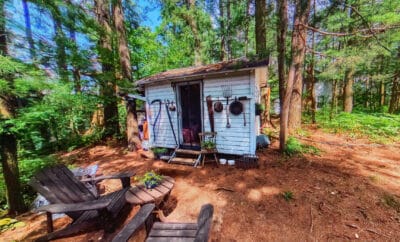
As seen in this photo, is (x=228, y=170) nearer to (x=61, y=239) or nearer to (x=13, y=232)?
(x=61, y=239)

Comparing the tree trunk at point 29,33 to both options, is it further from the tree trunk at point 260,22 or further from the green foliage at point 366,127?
the green foliage at point 366,127

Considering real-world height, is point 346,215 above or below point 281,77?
below

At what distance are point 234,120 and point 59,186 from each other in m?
3.78

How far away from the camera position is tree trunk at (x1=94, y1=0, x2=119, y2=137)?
541 cm

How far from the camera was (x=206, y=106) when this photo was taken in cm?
495

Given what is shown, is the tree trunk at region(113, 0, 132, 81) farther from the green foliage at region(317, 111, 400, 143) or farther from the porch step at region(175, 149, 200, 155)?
the green foliage at region(317, 111, 400, 143)

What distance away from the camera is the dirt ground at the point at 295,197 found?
2.29 metres

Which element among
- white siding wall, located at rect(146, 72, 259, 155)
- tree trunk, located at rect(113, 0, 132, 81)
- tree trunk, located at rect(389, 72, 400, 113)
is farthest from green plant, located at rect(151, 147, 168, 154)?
tree trunk, located at rect(389, 72, 400, 113)

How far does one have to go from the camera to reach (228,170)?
4285 mm

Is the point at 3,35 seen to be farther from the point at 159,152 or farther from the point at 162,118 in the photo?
the point at 159,152

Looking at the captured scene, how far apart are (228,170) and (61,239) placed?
3.29 meters

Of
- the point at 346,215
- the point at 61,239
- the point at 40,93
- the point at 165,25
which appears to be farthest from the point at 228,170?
the point at 165,25

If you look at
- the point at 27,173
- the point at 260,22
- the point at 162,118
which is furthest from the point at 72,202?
the point at 260,22

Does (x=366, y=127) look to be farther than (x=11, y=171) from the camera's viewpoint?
Yes
